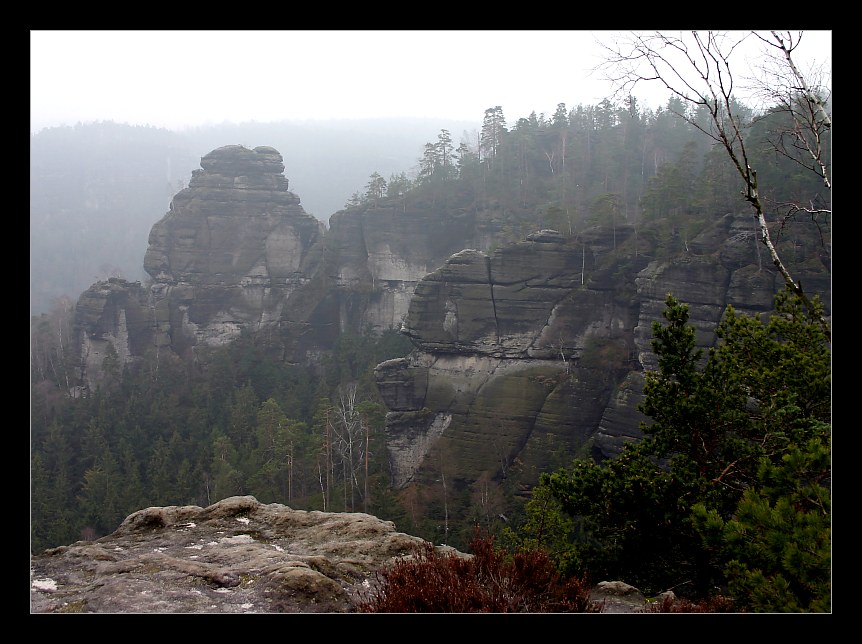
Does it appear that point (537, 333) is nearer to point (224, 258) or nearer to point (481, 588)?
point (481, 588)

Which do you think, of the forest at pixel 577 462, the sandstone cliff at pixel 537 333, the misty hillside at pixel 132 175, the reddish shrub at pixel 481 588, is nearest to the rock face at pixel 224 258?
the forest at pixel 577 462

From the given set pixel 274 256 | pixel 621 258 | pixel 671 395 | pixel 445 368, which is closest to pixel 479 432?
pixel 445 368

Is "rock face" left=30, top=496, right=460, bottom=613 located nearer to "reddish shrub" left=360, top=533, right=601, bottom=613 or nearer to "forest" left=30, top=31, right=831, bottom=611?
"reddish shrub" left=360, top=533, right=601, bottom=613

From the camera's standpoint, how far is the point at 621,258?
26.4 m

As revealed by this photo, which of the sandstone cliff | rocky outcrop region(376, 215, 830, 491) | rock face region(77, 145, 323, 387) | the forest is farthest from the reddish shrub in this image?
rock face region(77, 145, 323, 387)

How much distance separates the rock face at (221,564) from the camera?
4.65 m

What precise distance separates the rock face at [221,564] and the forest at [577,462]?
2570 millimetres

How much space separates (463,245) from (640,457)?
35.7m

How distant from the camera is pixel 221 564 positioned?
17.9 ft

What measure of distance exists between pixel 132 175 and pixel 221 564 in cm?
Result: 10702

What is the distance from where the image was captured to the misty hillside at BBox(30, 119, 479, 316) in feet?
268

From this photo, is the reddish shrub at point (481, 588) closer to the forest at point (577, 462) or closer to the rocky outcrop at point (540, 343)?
the forest at point (577, 462)
